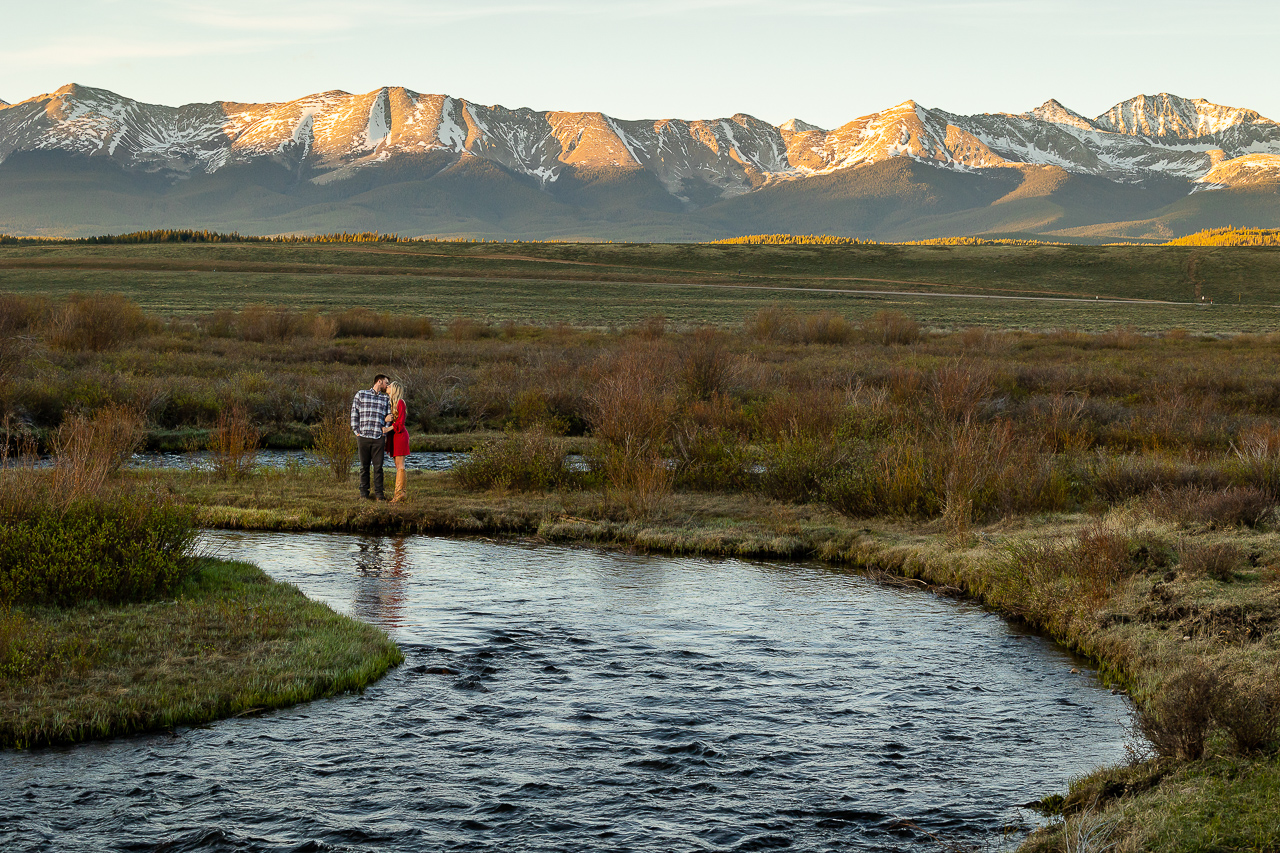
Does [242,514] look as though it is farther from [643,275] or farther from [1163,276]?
[1163,276]

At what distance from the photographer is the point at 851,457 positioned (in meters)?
19.8

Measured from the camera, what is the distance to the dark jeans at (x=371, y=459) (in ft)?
60.2

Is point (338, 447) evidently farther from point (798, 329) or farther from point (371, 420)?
point (798, 329)

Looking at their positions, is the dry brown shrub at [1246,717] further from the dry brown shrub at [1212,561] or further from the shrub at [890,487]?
the shrub at [890,487]

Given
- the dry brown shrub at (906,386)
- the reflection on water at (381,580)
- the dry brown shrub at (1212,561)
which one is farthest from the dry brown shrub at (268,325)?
the dry brown shrub at (1212,561)

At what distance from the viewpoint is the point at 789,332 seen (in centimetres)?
5531

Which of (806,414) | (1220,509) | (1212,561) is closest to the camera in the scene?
(1212,561)

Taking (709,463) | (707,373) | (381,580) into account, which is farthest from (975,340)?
(381,580)

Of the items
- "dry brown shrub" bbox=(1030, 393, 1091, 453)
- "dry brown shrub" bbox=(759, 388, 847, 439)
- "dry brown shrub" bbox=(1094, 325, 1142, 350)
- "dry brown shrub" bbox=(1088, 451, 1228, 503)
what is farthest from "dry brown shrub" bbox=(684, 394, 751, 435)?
"dry brown shrub" bbox=(1094, 325, 1142, 350)

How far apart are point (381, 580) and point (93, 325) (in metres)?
33.5

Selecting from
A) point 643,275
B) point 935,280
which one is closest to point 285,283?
point 643,275

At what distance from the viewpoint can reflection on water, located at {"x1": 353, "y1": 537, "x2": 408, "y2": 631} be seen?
12531 millimetres

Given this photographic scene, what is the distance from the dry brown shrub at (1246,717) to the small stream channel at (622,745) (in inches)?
40.5

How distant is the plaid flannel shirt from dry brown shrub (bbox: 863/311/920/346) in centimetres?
3926
